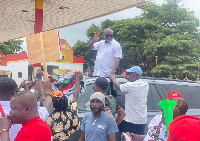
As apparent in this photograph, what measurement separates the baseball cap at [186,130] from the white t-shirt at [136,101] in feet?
9.29

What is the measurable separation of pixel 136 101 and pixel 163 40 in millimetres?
21839

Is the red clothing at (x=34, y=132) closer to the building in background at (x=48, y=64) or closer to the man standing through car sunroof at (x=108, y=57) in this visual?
the man standing through car sunroof at (x=108, y=57)

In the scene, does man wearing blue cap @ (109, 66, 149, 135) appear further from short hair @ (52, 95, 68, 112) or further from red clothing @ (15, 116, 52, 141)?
red clothing @ (15, 116, 52, 141)

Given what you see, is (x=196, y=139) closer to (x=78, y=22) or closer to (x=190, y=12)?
(x=78, y=22)

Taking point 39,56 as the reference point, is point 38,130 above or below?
below

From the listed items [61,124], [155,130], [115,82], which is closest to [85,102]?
[115,82]

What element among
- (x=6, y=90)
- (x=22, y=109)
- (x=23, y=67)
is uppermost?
(x=23, y=67)

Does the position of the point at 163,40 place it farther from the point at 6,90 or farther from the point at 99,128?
the point at 6,90

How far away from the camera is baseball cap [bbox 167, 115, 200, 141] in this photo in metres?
1.24

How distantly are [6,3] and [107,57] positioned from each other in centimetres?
471

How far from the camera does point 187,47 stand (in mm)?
23516

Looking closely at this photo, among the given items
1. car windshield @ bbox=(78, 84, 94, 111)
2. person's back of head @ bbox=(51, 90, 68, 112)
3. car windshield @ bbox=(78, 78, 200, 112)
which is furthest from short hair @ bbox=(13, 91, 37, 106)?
car windshield @ bbox=(78, 78, 200, 112)

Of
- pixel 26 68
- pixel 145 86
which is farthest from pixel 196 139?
pixel 26 68

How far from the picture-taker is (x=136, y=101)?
13.8 ft
